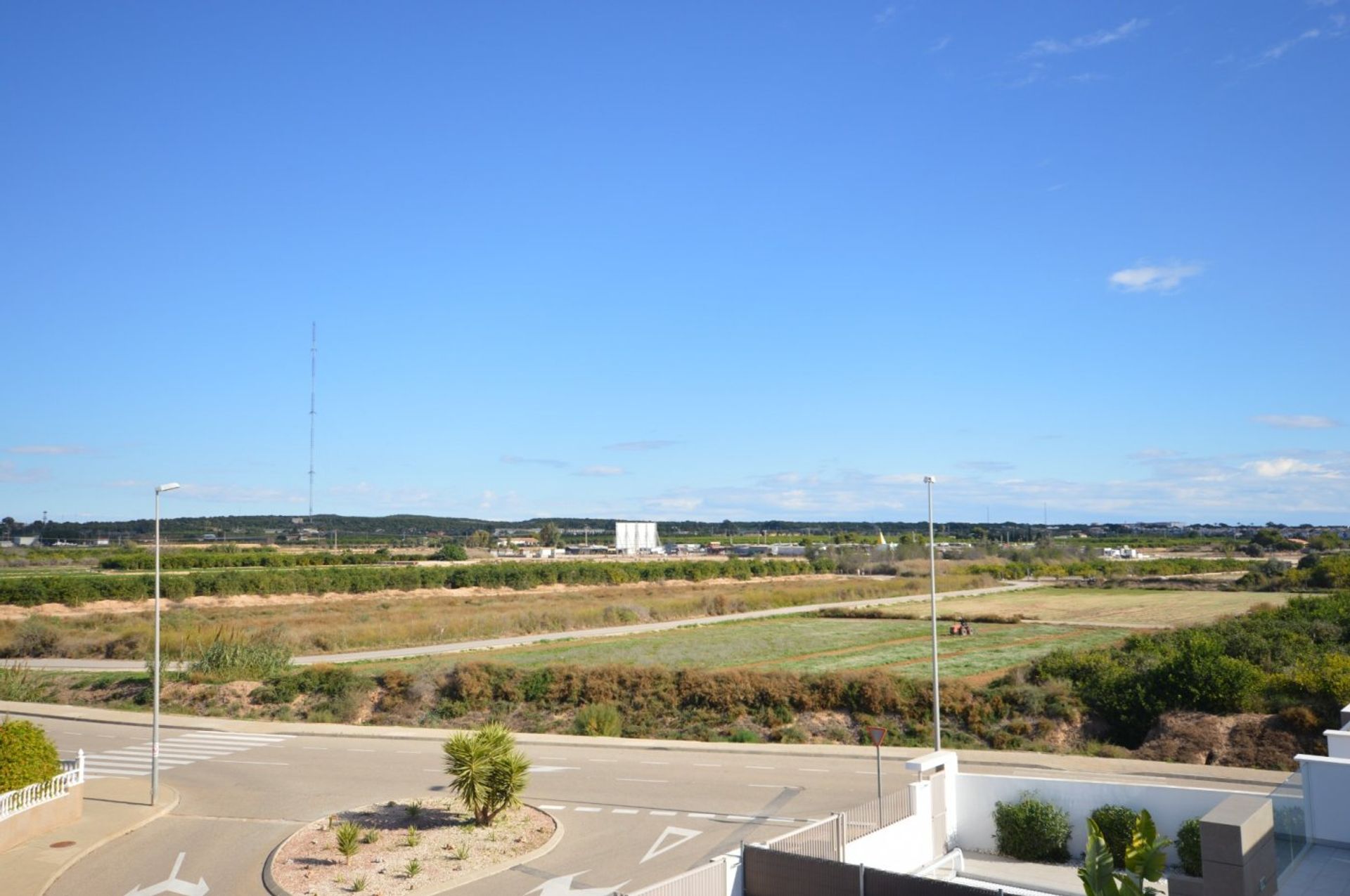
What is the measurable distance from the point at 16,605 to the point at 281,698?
161 feet

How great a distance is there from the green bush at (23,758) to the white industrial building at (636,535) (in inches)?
5601

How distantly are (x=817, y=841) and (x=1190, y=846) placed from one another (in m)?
7.16

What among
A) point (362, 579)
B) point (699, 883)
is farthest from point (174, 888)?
point (362, 579)

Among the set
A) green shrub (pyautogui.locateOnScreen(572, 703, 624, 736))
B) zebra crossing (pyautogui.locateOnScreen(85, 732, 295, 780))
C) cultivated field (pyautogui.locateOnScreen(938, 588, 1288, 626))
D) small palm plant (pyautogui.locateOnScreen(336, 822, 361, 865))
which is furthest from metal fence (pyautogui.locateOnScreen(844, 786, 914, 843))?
cultivated field (pyautogui.locateOnScreen(938, 588, 1288, 626))

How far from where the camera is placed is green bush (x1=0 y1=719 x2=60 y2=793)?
66.2 feet

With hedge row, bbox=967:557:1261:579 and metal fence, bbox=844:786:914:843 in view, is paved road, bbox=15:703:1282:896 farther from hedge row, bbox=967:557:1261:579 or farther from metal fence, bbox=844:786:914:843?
hedge row, bbox=967:557:1261:579

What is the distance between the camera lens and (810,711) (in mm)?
36625

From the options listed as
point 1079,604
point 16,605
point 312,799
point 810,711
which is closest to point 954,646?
point 810,711

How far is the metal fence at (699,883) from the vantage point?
14148mm

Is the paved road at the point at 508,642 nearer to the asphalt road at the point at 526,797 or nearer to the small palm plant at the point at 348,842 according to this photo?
the asphalt road at the point at 526,797

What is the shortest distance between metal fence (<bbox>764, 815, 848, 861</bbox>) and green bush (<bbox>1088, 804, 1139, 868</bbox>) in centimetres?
576

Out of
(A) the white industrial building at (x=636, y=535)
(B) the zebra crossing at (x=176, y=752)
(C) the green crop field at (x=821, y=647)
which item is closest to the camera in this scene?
(B) the zebra crossing at (x=176, y=752)

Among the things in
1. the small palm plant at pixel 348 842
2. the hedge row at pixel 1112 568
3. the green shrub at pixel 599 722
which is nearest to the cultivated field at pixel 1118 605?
the hedge row at pixel 1112 568

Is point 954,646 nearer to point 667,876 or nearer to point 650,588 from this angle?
point 667,876
